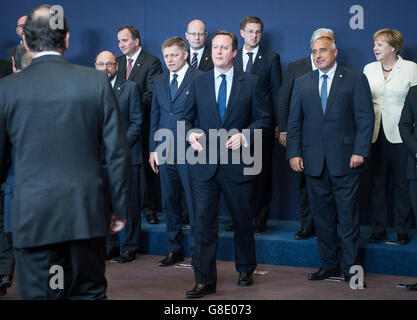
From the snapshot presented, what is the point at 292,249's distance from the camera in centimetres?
482

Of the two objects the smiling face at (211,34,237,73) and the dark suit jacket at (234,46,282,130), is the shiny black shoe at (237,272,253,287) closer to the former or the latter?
the smiling face at (211,34,237,73)

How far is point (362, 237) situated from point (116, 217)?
2960 mm

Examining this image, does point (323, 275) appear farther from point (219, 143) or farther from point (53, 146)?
point (53, 146)

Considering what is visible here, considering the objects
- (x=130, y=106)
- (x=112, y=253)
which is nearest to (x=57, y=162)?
(x=130, y=106)

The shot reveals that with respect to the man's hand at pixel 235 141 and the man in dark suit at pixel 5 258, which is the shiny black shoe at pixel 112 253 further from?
the man's hand at pixel 235 141

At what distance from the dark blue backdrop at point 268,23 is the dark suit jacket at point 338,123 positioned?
1365 millimetres

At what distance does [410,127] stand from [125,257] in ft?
8.07

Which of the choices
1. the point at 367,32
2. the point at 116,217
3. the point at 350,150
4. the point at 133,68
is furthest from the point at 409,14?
the point at 116,217

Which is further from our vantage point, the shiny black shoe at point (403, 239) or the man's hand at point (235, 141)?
the shiny black shoe at point (403, 239)

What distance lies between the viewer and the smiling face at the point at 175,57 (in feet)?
15.6

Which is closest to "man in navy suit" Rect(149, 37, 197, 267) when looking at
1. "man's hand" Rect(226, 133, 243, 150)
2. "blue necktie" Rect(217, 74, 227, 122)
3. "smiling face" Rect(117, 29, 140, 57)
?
"blue necktie" Rect(217, 74, 227, 122)

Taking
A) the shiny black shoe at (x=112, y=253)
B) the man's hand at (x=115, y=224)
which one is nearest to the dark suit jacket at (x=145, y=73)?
the shiny black shoe at (x=112, y=253)

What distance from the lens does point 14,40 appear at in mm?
6871

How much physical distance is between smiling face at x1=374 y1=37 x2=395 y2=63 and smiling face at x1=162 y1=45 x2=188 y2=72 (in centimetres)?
152
